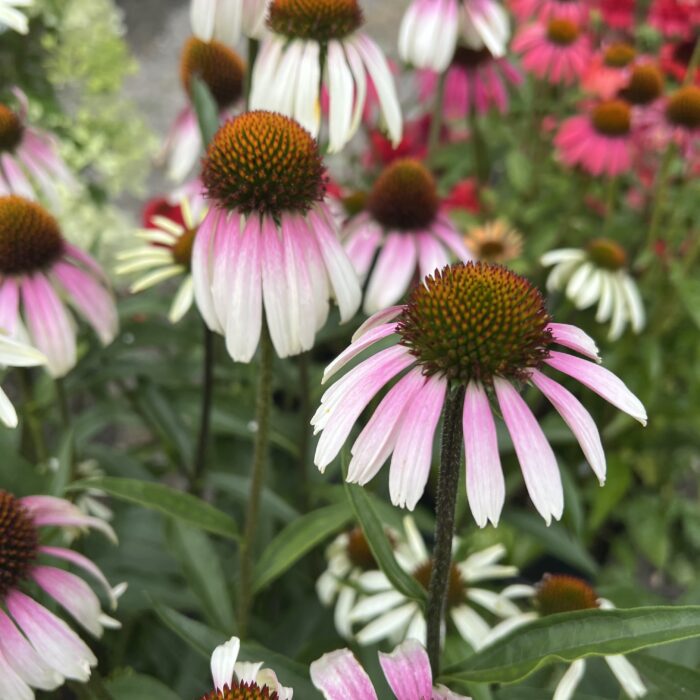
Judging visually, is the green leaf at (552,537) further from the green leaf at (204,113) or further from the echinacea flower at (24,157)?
the echinacea flower at (24,157)

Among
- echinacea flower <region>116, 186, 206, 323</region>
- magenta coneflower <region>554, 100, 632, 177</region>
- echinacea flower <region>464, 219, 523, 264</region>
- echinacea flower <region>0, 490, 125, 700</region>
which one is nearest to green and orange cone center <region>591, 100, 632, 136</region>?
magenta coneflower <region>554, 100, 632, 177</region>

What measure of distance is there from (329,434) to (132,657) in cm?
68

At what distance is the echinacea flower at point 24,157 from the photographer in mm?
1020

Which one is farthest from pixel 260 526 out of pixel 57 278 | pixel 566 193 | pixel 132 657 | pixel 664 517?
pixel 566 193

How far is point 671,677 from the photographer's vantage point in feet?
2.13

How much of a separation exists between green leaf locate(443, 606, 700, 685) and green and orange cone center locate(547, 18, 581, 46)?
4.40 feet

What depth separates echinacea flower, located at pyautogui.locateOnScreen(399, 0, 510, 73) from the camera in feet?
3.50

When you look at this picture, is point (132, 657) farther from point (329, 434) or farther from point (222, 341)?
point (329, 434)

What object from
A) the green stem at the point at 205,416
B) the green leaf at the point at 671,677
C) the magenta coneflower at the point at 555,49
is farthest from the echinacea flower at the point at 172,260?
the magenta coneflower at the point at 555,49

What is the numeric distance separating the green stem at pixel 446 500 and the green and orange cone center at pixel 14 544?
1.04 ft

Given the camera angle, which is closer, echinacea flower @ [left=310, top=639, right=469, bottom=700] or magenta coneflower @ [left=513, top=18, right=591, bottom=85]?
echinacea flower @ [left=310, top=639, right=469, bottom=700]

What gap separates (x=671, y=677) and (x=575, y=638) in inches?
6.4

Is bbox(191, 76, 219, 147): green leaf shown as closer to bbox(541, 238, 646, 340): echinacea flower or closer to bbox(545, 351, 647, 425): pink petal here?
bbox(545, 351, 647, 425): pink petal

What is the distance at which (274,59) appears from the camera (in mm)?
824
